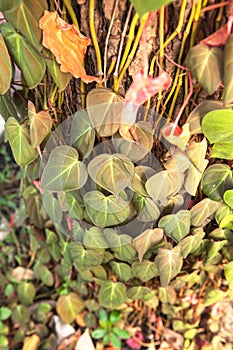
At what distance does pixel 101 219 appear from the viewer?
2.72 ft

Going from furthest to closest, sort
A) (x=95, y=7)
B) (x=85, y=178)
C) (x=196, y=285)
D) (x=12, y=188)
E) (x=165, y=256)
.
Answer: (x=12, y=188) < (x=196, y=285) < (x=165, y=256) < (x=85, y=178) < (x=95, y=7)

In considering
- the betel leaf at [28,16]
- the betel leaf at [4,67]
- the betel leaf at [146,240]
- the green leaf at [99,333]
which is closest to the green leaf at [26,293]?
the green leaf at [99,333]

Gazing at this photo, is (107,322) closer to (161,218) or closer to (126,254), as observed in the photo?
(126,254)

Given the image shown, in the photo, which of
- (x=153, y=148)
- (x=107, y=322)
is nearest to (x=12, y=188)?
(x=107, y=322)

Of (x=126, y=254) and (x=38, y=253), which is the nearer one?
(x=126, y=254)

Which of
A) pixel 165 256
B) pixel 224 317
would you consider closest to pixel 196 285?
pixel 224 317

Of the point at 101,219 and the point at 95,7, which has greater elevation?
the point at 95,7

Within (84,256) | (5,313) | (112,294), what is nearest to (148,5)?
(84,256)

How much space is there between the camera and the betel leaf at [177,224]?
2.75 feet

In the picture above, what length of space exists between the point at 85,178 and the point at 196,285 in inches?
18.2

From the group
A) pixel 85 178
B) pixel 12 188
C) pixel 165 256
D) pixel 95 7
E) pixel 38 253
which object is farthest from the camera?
pixel 12 188

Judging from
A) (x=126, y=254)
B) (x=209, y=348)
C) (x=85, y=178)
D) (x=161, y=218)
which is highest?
(x=85, y=178)

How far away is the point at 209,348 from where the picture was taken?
113 centimetres

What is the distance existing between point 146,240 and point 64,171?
0.22 m
